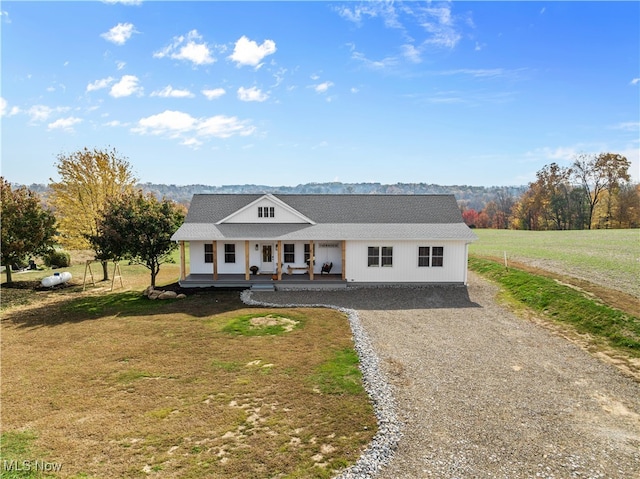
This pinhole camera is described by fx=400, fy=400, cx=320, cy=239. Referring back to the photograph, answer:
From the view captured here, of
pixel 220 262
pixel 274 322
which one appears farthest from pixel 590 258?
pixel 220 262

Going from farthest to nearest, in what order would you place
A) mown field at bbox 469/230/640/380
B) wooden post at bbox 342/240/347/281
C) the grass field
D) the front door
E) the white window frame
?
the front door < the white window frame < wooden post at bbox 342/240/347/281 < the grass field < mown field at bbox 469/230/640/380

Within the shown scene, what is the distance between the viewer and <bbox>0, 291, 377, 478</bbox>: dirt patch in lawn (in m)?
7.88

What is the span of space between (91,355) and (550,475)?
539 inches

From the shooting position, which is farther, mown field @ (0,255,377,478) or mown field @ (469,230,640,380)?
mown field @ (469,230,640,380)

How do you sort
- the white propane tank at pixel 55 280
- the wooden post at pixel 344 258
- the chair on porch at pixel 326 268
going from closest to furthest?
the wooden post at pixel 344 258
the chair on porch at pixel 326 268
the white propane tank at pixel 55 280

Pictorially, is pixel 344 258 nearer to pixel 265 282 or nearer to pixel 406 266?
pixel 406 266

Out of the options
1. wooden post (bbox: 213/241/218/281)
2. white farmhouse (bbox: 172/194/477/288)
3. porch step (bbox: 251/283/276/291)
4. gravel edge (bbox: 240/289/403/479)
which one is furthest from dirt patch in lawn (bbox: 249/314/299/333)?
wooden post (bbox: 213/241/218/281)

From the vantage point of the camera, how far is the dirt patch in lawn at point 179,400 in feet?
25.8

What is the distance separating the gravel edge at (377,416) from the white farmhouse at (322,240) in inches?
346

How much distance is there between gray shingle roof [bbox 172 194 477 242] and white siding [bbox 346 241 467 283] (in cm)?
64

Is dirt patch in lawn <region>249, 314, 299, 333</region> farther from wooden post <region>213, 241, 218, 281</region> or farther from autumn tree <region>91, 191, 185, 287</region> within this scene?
autumn tree <region>91, 191, 185, 287</region>

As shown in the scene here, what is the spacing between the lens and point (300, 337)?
15.2m

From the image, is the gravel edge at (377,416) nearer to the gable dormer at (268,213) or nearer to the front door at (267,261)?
the front door at (267,261)

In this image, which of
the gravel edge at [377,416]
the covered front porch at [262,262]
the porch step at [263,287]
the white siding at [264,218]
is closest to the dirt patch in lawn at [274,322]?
the gravel edge at [377,416]
